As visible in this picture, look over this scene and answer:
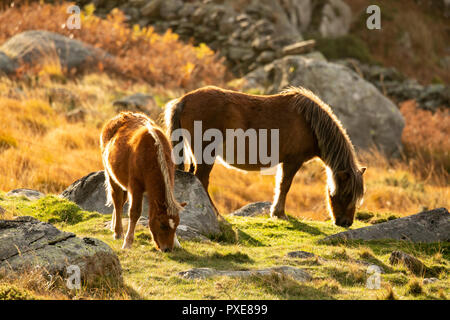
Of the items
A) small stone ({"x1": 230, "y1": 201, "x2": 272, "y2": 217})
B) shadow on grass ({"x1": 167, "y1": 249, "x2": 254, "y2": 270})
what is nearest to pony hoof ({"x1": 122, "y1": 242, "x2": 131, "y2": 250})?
shadow on grass ({"x1": 167, "y1": 249, "x2": 254, "y2": 270})

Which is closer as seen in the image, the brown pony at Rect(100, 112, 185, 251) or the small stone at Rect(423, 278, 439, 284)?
the small stone at Rect(423, 278, 439, 284)

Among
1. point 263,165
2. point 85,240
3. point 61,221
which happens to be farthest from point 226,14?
point 85,240

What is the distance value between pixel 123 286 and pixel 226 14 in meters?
25.3

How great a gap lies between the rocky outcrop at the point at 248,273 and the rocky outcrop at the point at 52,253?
2.54 ft

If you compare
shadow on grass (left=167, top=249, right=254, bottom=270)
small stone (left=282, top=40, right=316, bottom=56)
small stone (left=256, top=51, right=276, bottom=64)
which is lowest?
shadow on grass (left=167, top=249, right=254, bottom=270)

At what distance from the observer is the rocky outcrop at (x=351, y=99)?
61.8 ft

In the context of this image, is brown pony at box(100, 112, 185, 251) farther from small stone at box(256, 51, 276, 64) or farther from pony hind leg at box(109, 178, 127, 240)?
small stone at box(256, 51, 276, 64)

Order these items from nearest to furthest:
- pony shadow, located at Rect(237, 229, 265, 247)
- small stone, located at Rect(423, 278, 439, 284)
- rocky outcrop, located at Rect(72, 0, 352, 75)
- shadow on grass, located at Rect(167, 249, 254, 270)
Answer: small stone, located at Rect(423, 278, 439, 284)
shadow on grass, located at Rect(167, 249, 254, 270)
pony shadow, located at Rect(237, 229, 265, 247)
rocky outcrop, located at Rect(72, 0, 352, 75)

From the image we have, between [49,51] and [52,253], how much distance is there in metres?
15.4

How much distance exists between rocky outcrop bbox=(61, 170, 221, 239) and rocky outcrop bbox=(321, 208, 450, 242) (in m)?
1.87

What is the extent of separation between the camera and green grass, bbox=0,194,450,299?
5.82 m

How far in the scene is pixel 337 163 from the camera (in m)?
10.2

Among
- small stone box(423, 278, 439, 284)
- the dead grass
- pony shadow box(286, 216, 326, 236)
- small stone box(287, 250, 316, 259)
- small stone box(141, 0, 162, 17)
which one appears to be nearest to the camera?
small stone box(423, 278, 439, 284)
